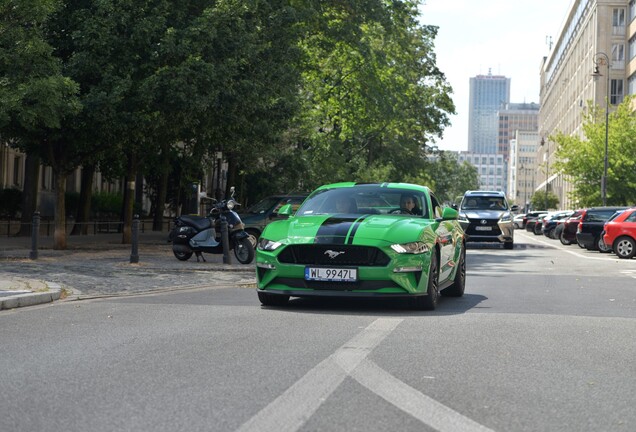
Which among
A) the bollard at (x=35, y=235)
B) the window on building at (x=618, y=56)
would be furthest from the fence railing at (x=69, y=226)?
the window on building at (x=618, y=56)

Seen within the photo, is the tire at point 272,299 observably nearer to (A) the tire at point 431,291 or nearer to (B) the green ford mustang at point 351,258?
(B) the green ford mustang at point 351,258

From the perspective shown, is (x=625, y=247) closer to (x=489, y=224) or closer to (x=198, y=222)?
(x=489, y=224)

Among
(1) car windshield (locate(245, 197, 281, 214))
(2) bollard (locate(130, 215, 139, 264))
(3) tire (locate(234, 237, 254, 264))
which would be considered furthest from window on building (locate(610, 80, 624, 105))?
(2) bollard (locate(130, 215, 139, 264))

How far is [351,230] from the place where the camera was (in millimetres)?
11305

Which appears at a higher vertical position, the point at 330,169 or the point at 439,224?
the point at 330,169

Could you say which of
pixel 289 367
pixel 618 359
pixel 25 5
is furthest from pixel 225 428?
pixel 25 5

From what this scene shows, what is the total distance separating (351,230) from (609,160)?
60.2 metres

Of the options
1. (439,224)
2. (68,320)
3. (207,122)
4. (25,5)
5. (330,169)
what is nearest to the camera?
(68,320)

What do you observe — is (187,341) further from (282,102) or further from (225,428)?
(282,102)

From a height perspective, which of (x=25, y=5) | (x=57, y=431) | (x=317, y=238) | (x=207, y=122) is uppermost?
(x=25, y=5)

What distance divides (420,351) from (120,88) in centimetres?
1524

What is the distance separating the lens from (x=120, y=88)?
22109 millimetres

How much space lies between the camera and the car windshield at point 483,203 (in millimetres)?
36406

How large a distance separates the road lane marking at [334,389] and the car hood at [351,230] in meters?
3.03
